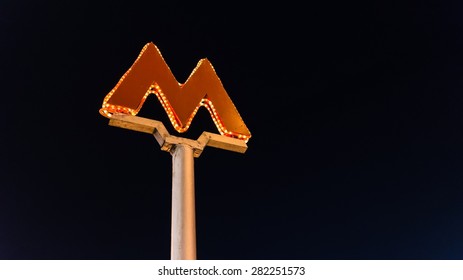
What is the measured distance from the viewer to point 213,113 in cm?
629

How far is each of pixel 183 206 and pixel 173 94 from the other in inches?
65.8

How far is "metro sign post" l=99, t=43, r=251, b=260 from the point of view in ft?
16.1

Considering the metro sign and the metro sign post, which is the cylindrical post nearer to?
the metro sign post

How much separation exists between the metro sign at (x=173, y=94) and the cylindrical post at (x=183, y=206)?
64 cm

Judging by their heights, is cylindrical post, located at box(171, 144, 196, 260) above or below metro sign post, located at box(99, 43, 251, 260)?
below

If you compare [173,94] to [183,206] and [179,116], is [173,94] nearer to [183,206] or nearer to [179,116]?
[179,116]

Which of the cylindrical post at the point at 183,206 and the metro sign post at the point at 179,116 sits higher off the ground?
the metro sign post at the point at 179,116

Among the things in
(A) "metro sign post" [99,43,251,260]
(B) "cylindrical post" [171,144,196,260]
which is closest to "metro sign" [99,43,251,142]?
(A) "metro sign post" [99,43,251,260]

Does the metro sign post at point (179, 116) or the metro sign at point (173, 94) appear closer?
the metro sign post at point (179, 116)

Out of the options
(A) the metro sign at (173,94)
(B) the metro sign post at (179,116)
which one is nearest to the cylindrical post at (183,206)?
(B) the metro sign post at (179,116)

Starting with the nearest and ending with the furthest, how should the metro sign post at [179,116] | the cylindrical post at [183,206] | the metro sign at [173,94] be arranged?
the cylindrical post at [183,206] < the metro sign post at [179,116] < the metro sign at [173,94]

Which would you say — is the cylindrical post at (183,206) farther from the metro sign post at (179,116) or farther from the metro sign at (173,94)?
the metro sign at (173,94)

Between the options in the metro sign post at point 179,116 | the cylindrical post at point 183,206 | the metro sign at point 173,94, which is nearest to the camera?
the cylindrical post at point 183,206

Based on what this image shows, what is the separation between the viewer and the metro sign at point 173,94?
5.62 meters
